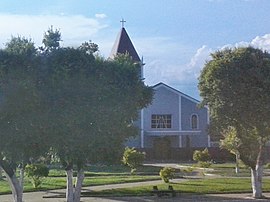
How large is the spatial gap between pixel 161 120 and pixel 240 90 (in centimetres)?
3965

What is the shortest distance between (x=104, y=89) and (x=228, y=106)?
5953mm

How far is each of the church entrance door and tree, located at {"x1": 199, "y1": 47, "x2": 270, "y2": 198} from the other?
3515 centimetres

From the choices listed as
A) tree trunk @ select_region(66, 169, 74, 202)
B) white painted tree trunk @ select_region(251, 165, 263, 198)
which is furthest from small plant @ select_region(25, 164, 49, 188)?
white painted tree trunk @ select_region(251, 165, 263, 198)

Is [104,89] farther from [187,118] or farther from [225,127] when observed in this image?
[187,118]

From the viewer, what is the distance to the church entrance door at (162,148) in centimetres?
5891

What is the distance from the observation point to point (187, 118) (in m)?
62.3

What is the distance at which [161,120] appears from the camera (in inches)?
2450

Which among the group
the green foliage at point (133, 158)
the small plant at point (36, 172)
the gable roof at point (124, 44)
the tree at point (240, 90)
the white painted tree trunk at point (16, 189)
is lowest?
the white painted tree trunk at point (16, 189)

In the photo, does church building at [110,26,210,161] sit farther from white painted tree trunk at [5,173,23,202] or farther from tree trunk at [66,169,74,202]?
white painted tree trunk at [5,173,23,202]

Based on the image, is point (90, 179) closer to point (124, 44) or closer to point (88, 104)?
point (88, 104)

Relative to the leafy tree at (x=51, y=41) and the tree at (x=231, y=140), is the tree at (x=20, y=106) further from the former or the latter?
the tree at (x=231, y=140)

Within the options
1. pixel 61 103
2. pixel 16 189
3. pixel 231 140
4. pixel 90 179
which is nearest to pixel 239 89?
pixel 231 140

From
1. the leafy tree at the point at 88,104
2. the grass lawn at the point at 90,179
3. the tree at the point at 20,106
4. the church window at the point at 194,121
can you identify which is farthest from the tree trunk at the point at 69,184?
the church window at the point at 194,121

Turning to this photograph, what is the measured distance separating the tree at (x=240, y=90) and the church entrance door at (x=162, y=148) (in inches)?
1384
